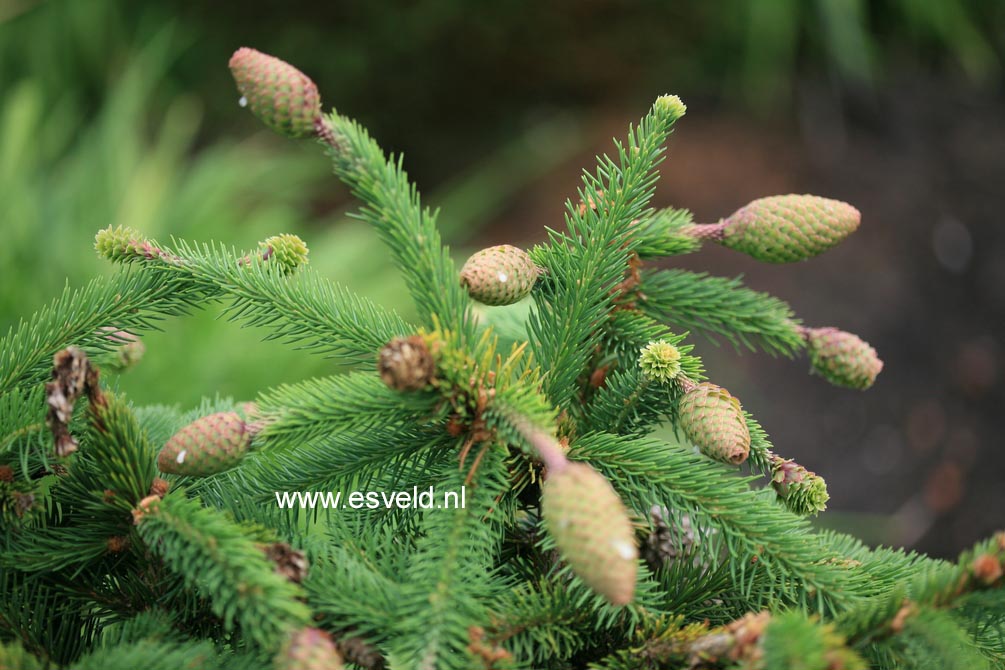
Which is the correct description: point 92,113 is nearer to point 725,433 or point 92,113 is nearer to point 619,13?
point 619,13

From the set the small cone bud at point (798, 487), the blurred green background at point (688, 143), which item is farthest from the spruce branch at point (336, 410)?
the blurred green background at point (688, 143)

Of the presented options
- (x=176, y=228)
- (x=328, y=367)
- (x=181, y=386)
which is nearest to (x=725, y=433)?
(x=181, y=386)

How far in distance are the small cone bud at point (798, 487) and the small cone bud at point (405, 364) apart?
216 mm

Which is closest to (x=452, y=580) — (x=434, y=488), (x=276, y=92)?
(x=434, y=488)

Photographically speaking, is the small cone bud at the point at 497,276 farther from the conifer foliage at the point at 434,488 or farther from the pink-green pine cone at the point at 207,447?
the pink-green pine cone at the point at 207,447

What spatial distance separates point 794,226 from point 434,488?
0.27 meters

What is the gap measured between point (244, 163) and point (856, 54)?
197 cm

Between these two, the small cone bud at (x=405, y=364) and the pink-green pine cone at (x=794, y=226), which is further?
the pink-green pine cone at (x=794, y=226)

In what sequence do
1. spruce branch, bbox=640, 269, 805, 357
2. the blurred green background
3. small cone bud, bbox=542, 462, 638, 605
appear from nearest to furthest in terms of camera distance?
small cone bud, bbox=542, 462, 638, 605 < spruce branch, bbox=640, 269, 805, 357 < the blurred green background

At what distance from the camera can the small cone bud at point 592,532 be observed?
1.17 feet

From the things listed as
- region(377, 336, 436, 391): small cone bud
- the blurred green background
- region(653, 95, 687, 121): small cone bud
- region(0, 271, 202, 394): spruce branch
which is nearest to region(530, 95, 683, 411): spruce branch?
region(653, 95, 687, 121): small cone bud

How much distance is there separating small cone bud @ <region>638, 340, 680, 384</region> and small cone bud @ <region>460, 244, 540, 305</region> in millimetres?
81

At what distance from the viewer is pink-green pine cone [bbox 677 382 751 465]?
1.46 feet

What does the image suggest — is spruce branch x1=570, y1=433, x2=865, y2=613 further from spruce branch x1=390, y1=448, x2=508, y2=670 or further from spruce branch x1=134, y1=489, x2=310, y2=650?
spruce branch x1=134, y1=489, x2=310, y2=650
